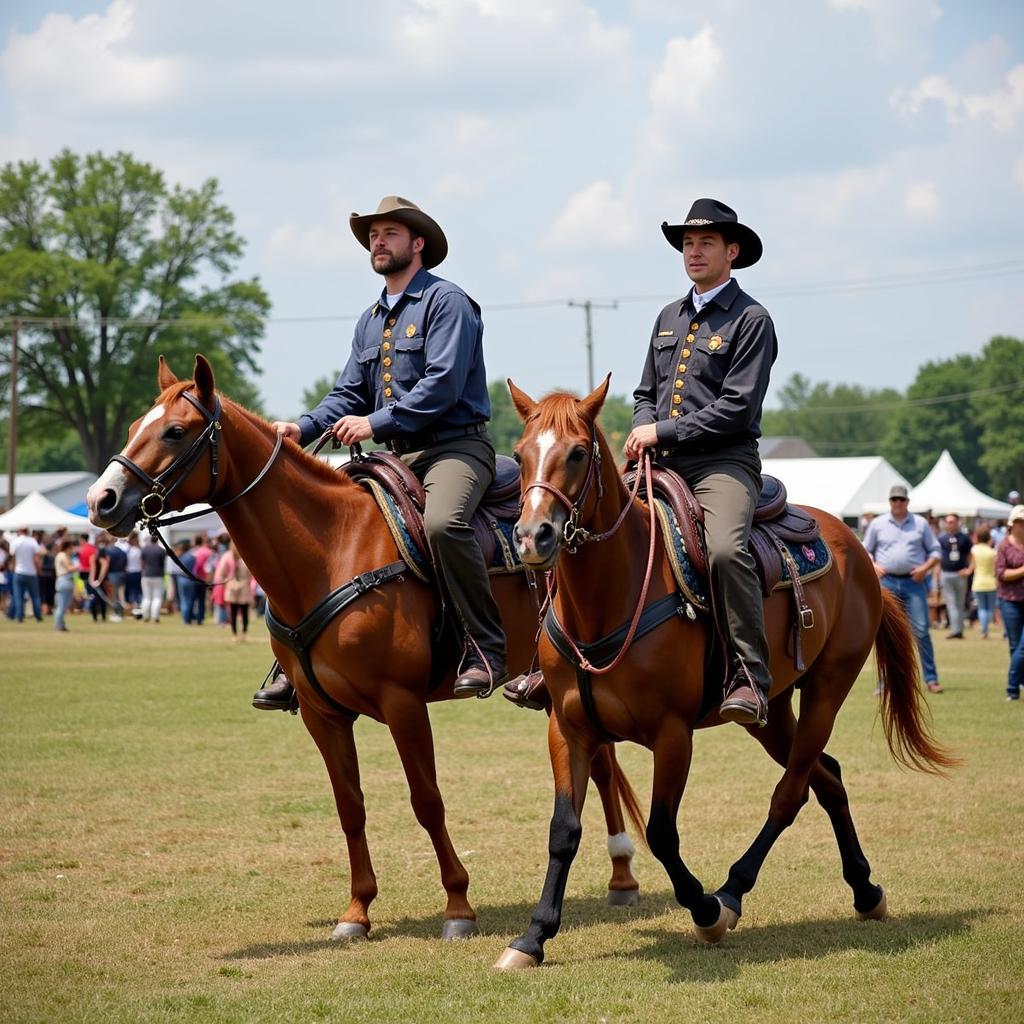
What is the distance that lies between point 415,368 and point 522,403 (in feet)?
5.37

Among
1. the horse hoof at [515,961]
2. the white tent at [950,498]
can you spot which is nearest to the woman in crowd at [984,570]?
the white tent at [950,498]

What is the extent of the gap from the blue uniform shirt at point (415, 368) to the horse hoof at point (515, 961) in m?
2.86

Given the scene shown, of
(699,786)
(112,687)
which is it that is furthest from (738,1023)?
(112,687)

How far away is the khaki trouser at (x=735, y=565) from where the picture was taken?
7.02 meters

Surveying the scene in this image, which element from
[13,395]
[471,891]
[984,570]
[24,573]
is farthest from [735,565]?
[13,395]

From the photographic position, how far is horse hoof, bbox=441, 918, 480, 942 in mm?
7426

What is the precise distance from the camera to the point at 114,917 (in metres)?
7.93

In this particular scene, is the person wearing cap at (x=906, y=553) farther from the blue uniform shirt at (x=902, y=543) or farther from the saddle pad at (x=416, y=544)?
the saddle pad at (x=416, y=544)

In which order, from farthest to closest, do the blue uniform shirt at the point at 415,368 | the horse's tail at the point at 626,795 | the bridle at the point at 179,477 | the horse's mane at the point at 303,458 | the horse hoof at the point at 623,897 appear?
the horse's tail at the point at 626,795, the horse hoof at the point at 623,897, the blue uniform shirt at the point at 415,368, the horse's mane at the point at 303,458, the bridle at the point at 179,477

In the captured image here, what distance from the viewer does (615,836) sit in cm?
859

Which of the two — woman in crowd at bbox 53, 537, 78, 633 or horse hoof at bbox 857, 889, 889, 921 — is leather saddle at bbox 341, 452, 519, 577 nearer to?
horse hoof at bbox 857, 889, 889, 921

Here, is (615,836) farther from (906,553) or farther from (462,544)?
(906,553)

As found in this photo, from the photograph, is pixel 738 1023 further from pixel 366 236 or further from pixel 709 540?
pixel 366 236

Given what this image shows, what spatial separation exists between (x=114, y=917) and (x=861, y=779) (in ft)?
22.7
